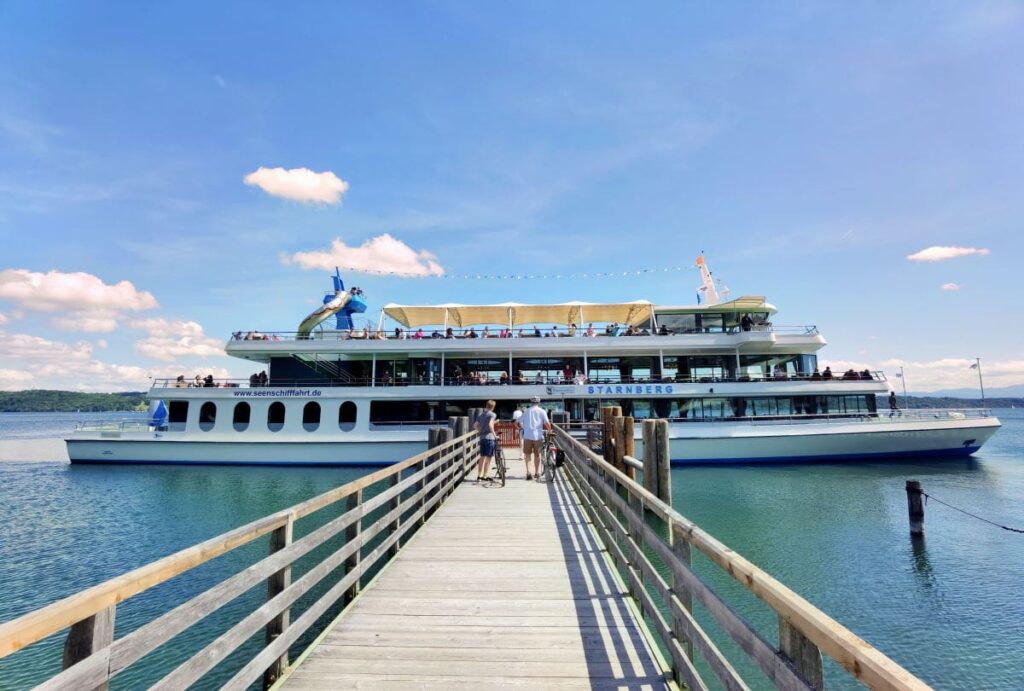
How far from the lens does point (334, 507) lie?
13.8 meters

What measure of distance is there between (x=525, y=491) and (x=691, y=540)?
315 inches

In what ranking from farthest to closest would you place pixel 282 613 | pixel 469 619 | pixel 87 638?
pixel 469 619 < pixel 282 613 < pixel 87 638

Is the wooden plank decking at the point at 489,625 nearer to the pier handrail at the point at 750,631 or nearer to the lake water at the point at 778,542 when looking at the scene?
the pier handrail at the point at 750,631

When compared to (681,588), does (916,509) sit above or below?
below

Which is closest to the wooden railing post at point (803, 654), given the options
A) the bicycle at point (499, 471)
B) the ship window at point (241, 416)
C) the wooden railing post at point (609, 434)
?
the bicycle at point (499, 471)

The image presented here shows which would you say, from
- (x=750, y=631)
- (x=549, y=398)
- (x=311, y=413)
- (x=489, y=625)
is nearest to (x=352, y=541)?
Answer: (x=489, y=625)

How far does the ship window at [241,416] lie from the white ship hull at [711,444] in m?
0.77

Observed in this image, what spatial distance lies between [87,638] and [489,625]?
2.87 m

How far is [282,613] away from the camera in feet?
11.3

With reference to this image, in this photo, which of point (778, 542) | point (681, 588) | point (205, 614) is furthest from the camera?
point (778, 542)

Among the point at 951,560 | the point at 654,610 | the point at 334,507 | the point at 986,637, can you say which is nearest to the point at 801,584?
the point at 986,637

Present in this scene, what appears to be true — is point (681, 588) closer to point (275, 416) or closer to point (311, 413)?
point (311, 413)

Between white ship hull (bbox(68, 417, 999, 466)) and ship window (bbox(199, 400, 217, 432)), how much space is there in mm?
780

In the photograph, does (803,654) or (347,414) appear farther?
(347,414)
